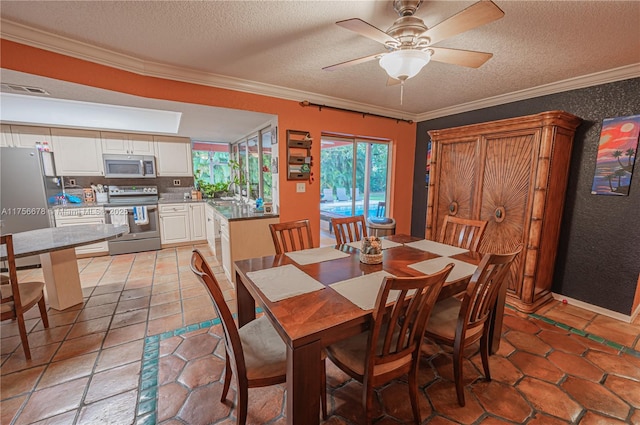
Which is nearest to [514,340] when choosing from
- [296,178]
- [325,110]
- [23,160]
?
[296,178]

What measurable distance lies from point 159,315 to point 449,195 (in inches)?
136

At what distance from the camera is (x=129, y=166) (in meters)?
4.36

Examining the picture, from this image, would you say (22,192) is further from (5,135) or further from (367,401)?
(367,401)

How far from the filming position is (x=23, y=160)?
337 cm

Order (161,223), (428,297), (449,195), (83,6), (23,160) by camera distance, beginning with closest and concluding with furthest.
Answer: (428,297) < (83,6) < (449,195) < (23,160) < (161,223)

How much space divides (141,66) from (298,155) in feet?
5.67

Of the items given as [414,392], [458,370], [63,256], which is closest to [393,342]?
[414,392]

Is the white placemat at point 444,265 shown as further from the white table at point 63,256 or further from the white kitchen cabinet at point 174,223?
the white kitchen cabinet at point 174,223

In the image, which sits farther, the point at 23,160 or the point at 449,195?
the point at 23,160

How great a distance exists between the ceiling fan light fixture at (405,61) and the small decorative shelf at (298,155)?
1781 mm

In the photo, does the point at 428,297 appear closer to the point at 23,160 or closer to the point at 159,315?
the point at 159,315

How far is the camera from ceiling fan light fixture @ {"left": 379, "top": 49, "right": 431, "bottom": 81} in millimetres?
1382

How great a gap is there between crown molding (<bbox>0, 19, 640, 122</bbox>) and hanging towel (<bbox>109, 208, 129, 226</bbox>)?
2676 mm

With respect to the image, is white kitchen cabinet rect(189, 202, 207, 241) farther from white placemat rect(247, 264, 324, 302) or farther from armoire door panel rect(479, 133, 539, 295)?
armoire door panel rect(479, 133, 539, 295)
